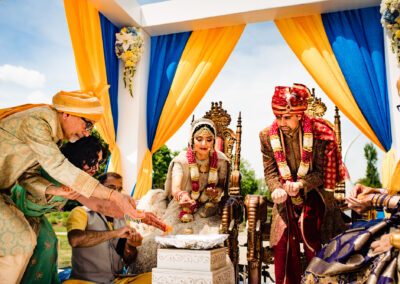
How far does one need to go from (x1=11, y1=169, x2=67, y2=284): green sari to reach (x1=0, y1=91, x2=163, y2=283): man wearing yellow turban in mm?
48

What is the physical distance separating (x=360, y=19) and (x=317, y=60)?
850mm

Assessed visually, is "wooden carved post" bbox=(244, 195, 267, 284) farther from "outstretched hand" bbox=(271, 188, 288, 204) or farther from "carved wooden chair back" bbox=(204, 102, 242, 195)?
"carved wooden chair back" bbox=(204, 102, 242, 195)

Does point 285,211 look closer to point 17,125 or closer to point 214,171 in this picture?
point 214,171

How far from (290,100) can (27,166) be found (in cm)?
201

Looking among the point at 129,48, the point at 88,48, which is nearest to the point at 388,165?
the point at 129,48

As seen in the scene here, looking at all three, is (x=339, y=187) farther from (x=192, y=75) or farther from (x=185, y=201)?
(x=192, y=75)

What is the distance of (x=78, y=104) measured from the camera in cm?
235

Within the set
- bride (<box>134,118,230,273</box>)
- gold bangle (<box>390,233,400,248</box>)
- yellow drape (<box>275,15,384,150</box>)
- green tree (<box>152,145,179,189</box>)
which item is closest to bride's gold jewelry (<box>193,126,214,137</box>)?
bride (<box>134,118,230,273</box>)

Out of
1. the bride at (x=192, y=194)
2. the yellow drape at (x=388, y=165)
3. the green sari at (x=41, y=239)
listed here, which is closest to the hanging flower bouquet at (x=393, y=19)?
the yellow drape at (x=388, y=165)

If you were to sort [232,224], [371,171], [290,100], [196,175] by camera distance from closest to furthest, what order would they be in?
[290,100] < [232,224] < [196,175] < [371,171]

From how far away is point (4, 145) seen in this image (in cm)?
216

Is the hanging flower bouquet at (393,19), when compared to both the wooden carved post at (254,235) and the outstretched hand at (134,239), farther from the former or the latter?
the outstretched hand at (134,239)

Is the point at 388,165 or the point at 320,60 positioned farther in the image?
the point at 320,60

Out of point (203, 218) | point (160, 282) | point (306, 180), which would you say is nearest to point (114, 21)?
point (203, 218)
